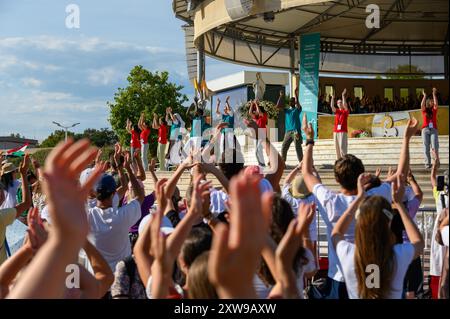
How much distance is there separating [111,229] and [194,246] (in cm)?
144

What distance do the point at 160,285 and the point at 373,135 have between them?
16.6 meters

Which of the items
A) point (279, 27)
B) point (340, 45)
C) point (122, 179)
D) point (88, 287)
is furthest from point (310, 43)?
point (88, 287)

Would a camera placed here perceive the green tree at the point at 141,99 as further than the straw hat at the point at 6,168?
Yes

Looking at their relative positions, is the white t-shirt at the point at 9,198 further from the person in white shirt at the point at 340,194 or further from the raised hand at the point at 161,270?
the raised hand at the point at 161,270

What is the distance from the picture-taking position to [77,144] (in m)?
1.53

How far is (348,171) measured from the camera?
3.85 m

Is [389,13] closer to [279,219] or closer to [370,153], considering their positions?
[370,153]

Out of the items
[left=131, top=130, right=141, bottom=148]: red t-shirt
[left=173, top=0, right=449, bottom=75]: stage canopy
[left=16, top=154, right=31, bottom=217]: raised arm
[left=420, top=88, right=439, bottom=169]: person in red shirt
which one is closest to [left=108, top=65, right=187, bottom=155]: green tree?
[left=173, top=0, right=449, bottom=75]: stage canopy

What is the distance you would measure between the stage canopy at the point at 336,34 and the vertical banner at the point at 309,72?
4.16ft

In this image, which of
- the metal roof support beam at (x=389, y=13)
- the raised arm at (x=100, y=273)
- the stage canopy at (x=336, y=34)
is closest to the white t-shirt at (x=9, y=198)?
the raised arm at (x=100, y=273)

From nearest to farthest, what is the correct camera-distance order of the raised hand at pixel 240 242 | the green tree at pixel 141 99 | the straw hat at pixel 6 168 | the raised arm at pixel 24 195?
the raised hand at pixel 240 242
the raised arm at pixel 24 195
the straw hat at pixel 6 168
the green tree at pixel 141 99

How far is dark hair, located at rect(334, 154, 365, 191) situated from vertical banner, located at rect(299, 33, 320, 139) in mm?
16453

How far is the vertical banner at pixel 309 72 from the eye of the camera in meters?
20.5
